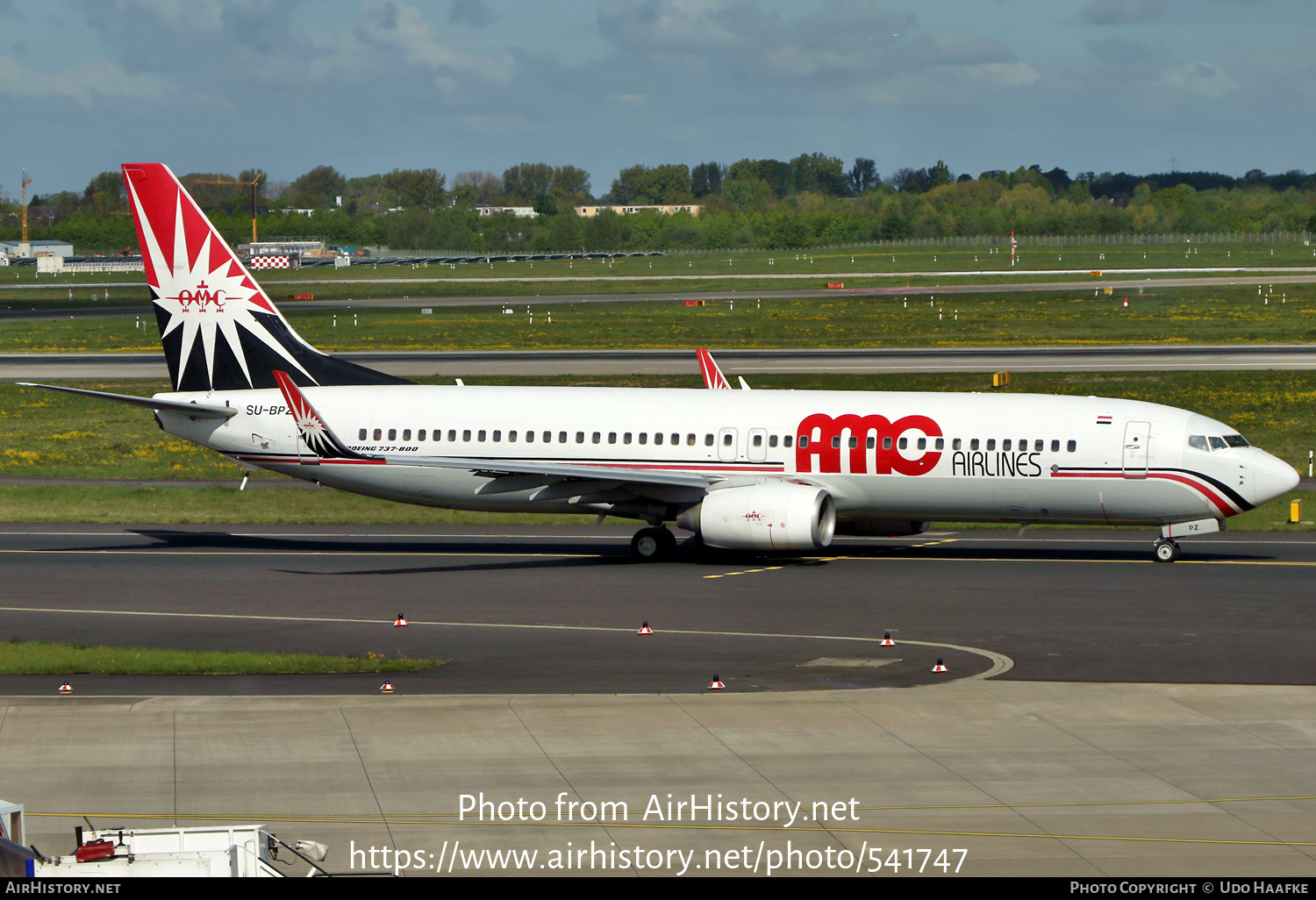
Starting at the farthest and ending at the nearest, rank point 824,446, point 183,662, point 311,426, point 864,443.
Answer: point 311,426 → point 824,446 → point 864,443 → point 183,662

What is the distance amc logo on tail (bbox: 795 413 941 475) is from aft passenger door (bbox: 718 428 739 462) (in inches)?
63.0

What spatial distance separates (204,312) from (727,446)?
15619 mm

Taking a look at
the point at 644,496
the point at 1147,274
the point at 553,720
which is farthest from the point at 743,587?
the point at 1147,274

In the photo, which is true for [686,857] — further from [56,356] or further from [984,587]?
[56,356]

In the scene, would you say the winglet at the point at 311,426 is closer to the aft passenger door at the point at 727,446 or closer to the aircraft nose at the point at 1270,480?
the aft passenger door at the point at 727,446

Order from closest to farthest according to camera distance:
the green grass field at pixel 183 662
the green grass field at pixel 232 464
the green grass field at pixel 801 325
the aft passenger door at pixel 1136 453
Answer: the green grass field at pixel 183 662 < the aft passenger door at pixel 1136 453 < the green grass field at pixel 232 464 < the green grass field at pixel 801 325

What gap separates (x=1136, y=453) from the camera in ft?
111

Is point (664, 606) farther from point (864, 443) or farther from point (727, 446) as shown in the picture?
point (864, 443)

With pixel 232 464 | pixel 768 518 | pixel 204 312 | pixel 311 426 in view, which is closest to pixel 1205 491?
pixel 768 518

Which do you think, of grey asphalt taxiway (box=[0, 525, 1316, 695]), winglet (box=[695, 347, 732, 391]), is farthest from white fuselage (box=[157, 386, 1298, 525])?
winglet (box=[695, 347, 732, 391])

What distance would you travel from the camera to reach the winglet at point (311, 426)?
120ft

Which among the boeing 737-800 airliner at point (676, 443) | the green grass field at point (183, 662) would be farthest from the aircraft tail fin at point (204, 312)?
the green grass field at point (183, 662)

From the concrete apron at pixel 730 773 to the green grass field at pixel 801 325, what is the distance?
6410 centimetres

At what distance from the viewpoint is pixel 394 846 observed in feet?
50.4
